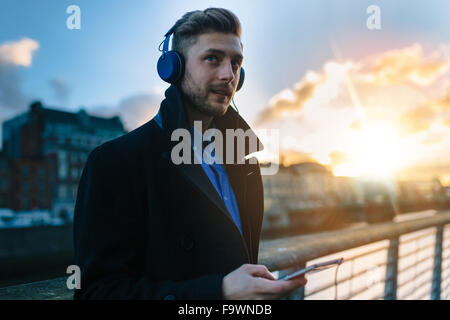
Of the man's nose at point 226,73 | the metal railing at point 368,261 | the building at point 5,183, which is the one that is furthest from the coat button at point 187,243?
the building at point 5,183

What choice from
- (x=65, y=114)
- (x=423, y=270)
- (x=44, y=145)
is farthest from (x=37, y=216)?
(x=423, y=270)

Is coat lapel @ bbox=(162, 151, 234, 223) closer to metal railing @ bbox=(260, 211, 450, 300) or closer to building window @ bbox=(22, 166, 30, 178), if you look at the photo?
metal railing @ bbox=(260, 211, 450, 300)

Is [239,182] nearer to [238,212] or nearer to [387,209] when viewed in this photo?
[238,212]

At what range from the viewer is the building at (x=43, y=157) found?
161ft

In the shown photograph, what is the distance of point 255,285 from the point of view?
→ 106cm

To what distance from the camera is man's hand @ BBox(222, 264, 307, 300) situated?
1.05m

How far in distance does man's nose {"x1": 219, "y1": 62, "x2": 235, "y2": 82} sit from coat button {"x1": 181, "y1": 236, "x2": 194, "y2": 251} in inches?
24.2

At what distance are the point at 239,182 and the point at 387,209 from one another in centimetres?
5430

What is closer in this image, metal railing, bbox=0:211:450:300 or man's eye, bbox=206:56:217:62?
man's eye, bbox=206:56:217:62

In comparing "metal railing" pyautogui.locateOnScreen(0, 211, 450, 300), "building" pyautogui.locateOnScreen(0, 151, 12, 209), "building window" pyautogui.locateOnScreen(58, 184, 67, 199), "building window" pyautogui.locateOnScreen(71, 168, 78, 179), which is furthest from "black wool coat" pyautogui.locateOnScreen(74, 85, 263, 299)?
"building" pyautogui.locateOnScreen(0, 151, 12, 209)

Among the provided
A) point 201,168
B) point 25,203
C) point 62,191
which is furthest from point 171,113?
point 25,203

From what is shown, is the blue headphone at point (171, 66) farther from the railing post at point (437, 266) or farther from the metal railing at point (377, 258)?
the railing post at point (437, 266)

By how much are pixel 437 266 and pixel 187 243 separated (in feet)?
13.2

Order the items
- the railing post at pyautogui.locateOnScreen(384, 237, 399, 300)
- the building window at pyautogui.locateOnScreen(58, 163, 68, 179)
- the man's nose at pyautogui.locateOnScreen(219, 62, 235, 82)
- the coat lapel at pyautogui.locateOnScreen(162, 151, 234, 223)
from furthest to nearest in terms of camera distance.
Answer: the building window at pyautogui.locateOnScreen(58, 163, 68, 179)
the railing post at pyautogui.locateOnScreen(384, 237, 399, 300)
the man's nose at pyautogui.locateOnScreen(219, 62, 235, 82)
the coat lapel at pyautogui.locateOnScreen(162, 151, 234, 223)
